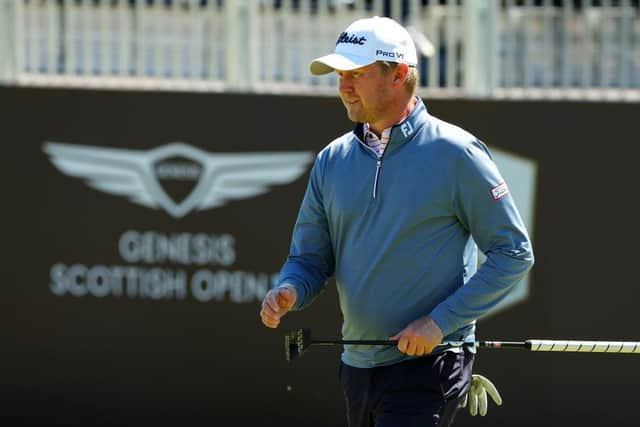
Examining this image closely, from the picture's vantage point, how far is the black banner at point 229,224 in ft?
21.0

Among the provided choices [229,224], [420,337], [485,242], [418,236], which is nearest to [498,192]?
[485,242]

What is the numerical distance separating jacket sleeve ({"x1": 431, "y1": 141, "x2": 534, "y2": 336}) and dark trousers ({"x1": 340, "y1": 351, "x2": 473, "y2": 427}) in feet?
0.70

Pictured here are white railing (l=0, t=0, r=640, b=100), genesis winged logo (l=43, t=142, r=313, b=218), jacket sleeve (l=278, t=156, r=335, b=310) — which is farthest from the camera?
white railing (l=0, t=0, r=640, b=100)

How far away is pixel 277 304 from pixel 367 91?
0.77m

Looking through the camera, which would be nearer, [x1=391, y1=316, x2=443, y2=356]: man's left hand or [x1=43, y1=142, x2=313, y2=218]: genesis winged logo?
[x1=391, y1=316, x2=443, y2=356]: man's left hand

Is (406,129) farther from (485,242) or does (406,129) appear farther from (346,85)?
(485,242)

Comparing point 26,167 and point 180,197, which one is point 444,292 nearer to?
point 180,197

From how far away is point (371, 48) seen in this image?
11.9ft

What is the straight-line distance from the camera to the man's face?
144 inches

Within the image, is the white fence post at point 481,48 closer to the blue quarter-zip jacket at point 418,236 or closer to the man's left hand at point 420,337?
the blue quarter-zip jacket at point 418,236

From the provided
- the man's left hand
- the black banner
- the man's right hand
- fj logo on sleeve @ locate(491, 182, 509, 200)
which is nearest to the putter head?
the man's right hand

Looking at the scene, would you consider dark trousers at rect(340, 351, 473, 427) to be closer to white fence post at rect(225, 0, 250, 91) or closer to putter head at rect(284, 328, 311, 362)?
putter head at rect(284, 328, 311, 362)

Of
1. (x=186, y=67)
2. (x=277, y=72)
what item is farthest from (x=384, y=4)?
(x=186, y=67)

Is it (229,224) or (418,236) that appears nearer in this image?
(418,236)
